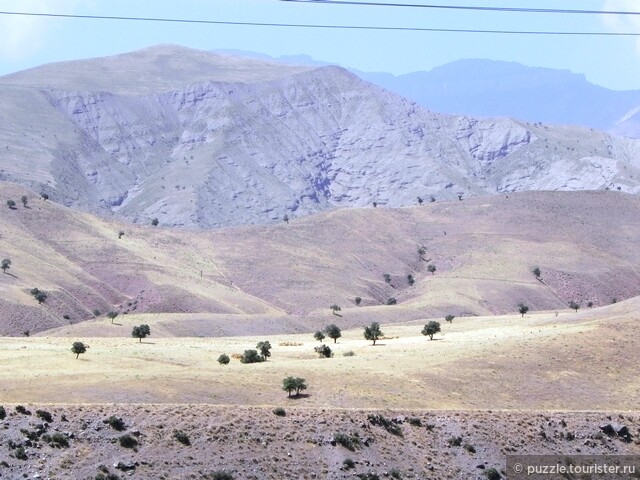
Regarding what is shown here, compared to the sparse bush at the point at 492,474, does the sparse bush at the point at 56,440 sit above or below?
above

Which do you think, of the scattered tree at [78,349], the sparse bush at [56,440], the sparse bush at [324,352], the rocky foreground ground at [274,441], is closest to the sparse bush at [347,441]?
the rocky foreground ground at [274,441]

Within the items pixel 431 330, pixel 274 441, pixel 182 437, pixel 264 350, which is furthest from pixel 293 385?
pixel 431 330

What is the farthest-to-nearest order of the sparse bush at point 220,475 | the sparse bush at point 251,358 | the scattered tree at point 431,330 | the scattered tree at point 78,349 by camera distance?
the scattered tree at point 431,330 < the sparse bush at point 251,358 < the scattered tree at point 78,349 < the sparse bush at point 220,475

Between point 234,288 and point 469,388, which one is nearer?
point 469,388

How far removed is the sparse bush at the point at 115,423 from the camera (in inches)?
1861

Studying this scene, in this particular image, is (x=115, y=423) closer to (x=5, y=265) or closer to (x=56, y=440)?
(x=56, y=440)

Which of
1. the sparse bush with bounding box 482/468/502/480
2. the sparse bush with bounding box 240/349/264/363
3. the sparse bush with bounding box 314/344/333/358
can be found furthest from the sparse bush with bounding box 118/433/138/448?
the sparse bush with bounding box 314/344/333/358

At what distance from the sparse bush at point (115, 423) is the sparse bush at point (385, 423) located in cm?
1186

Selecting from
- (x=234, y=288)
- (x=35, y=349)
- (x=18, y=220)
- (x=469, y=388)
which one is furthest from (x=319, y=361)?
(x=18, y=220)

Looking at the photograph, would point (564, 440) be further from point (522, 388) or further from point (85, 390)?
point (85, 390)

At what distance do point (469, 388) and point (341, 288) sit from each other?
87.6m

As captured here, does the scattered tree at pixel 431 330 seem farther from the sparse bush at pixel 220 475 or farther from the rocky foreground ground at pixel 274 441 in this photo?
the sparse bush at pixel 220 475

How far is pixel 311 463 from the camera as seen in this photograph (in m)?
47.6

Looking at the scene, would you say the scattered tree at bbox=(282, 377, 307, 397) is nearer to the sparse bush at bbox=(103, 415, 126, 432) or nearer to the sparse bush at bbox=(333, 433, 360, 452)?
the sparse bush at bbox=(333, 433, 360, 452)
